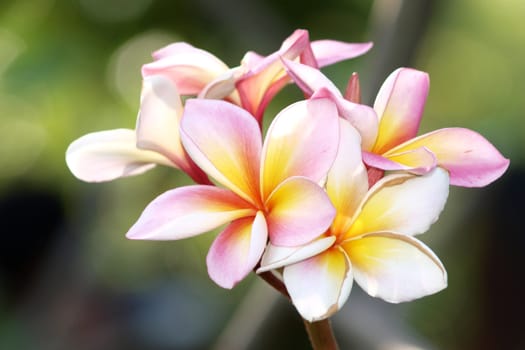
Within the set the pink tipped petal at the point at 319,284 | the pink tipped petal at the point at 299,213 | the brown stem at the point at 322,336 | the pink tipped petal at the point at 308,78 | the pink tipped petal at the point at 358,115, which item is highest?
the pink tipped petal at the point at 308,78

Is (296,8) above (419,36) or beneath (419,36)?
beneath

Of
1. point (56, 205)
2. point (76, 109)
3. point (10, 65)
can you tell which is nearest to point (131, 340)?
point (56, 205)

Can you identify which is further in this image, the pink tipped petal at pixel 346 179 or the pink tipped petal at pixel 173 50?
the pink tipped petal at pixel 173 50

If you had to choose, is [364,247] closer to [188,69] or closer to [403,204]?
[403,204]

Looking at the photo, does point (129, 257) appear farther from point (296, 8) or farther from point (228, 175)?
point (228, 175)

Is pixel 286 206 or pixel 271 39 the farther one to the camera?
pixel 271 39

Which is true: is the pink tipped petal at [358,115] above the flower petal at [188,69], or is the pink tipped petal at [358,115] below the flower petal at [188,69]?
above

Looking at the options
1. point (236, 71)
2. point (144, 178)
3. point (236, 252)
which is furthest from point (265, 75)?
point (144, 178)

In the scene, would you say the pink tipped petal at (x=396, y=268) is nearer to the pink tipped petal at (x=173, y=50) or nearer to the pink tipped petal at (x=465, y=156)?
the pink tipped petal at (x=465, y=156)

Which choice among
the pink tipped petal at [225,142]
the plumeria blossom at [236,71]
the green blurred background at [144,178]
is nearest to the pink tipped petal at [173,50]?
the plumeria blossom at [236,71]
